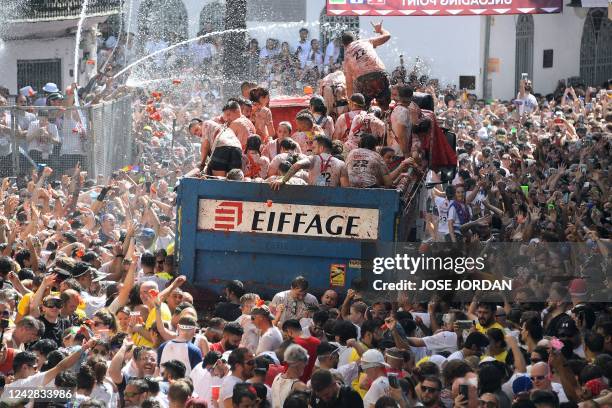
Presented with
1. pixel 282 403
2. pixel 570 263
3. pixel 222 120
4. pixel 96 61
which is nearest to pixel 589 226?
pixel 570 263

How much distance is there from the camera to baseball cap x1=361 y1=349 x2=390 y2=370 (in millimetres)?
8711

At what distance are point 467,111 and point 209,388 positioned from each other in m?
19.3

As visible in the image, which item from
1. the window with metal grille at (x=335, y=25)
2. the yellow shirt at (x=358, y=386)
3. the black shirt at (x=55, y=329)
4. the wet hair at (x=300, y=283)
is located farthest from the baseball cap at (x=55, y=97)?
the yellow shirt at (x=358, y=386)

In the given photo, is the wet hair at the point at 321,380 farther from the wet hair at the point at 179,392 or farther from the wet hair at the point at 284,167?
the wet hair at the point at 284,167

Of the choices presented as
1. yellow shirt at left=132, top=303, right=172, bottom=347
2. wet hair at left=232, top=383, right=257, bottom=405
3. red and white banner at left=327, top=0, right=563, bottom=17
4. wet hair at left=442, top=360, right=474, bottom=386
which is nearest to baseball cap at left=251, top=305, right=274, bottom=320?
yellow shirt at left=132, top=303, right=172, bottom=347

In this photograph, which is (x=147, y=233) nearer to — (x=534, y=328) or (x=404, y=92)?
(x=404, y=92)

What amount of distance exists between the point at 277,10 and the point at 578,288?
80.7 feet

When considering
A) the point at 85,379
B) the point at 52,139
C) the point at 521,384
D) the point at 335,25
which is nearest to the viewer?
the point at 85,379

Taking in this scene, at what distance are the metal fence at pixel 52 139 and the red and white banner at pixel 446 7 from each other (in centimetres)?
1638

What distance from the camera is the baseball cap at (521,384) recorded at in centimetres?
877

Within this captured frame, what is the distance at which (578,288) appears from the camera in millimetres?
11539

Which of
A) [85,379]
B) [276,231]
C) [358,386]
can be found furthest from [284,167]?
[85,379]

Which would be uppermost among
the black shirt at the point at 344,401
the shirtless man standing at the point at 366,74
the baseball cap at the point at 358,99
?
the shirtless man standing at the point at 366,74

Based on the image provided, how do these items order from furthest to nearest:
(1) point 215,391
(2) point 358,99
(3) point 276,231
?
(2) point 358,99
(3) point 276,231
(1) point 215,391
